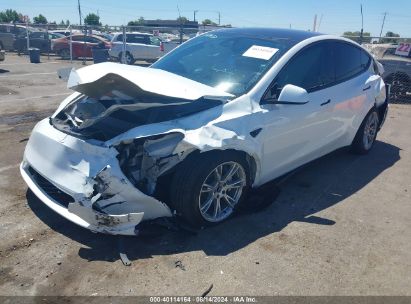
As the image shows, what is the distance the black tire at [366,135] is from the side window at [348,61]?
0.72m

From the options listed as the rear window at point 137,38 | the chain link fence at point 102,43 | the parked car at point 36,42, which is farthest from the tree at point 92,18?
the rear window at point 137,38

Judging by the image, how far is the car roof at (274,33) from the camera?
4610 mm

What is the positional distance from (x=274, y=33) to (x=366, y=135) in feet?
7.69

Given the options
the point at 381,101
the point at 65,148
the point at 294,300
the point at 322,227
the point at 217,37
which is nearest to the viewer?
the point at 294,300

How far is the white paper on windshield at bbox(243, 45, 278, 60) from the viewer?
425cm

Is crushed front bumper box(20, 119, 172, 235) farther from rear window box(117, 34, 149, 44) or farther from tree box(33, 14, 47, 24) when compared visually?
tree box(33, 14, 47, 24)

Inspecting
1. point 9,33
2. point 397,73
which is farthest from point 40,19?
point 397,73

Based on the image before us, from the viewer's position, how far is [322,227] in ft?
12.8

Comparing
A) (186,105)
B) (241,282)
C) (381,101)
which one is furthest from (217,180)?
(381,101)

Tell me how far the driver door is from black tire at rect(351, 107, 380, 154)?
1061 millimetres

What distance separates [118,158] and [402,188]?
3.64 m

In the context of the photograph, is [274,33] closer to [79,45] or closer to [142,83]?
[142,83]

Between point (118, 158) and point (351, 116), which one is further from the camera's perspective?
point (351, 116)

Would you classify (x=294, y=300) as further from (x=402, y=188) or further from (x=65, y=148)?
(x=402, y=188)
